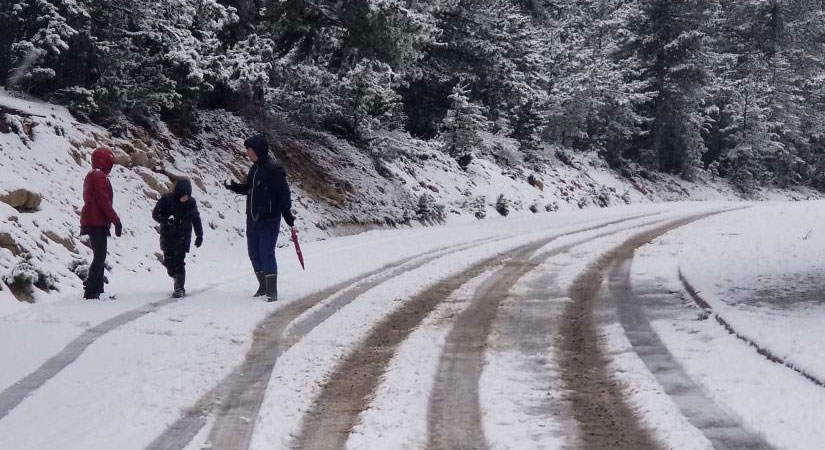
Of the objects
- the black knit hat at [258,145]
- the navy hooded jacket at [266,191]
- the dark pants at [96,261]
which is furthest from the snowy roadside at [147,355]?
the black knit hat at [258,145]

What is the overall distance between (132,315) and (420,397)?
391cm

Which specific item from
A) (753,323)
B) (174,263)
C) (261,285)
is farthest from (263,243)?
(753,323)

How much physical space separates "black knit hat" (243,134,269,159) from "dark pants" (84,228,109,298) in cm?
188

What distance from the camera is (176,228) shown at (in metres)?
8.77

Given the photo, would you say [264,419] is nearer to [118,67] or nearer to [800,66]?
[118,67]

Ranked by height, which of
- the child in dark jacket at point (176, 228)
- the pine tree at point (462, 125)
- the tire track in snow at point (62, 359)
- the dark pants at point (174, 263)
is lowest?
the tire track in snow at point (62, 359)

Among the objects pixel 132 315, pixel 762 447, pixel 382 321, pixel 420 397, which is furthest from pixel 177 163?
pixel 762 447

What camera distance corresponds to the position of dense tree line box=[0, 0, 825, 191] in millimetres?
13070

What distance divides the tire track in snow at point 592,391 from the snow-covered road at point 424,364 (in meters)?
0.02

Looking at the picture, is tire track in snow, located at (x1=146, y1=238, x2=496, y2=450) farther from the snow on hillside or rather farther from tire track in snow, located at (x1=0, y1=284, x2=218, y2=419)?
the snow on hillside

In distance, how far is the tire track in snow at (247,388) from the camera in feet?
13.2

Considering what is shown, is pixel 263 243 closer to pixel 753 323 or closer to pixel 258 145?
pixel 258 145

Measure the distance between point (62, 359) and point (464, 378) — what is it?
313cm

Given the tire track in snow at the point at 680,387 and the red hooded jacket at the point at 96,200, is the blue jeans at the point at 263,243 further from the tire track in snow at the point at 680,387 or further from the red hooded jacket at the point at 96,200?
the tire track in snow at the point at 680,387
